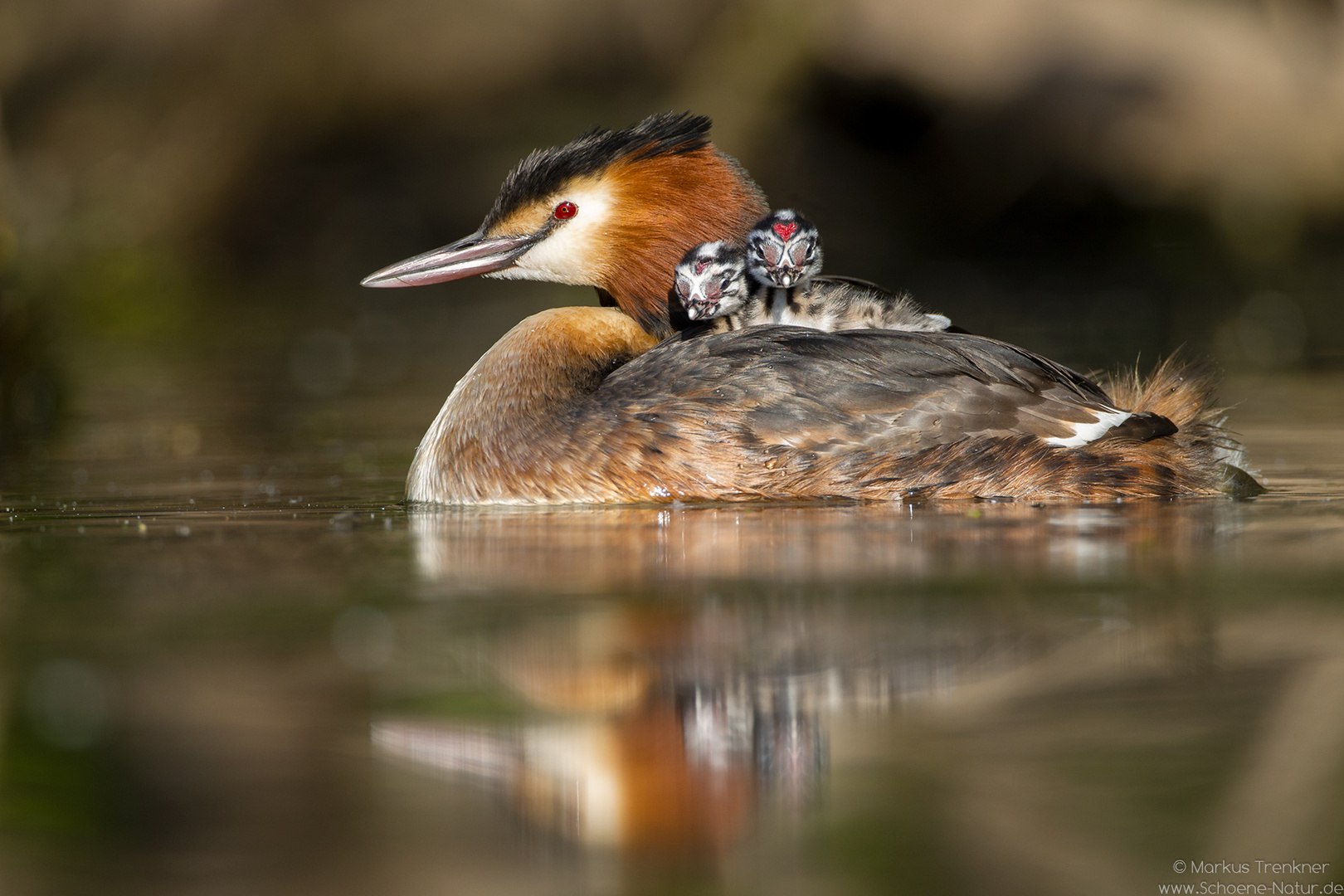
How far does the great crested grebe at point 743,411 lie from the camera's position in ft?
17.2

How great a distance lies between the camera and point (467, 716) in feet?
10.2

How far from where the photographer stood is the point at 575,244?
240 inches

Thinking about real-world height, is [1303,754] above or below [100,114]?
below

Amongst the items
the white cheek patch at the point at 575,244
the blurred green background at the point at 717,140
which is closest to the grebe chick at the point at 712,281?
the white cheek patch at the point at 575,244

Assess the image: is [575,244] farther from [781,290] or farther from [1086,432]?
[1086,432]

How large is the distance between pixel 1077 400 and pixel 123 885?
3.64 metres

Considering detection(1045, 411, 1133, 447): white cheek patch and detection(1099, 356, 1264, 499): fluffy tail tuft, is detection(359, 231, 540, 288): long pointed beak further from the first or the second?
detection(1099, 356, 1264, 499): fluffy tail tuft

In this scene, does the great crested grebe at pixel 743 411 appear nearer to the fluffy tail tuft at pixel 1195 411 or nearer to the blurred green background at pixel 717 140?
the fluffy tail tuft at pixel 1195 411

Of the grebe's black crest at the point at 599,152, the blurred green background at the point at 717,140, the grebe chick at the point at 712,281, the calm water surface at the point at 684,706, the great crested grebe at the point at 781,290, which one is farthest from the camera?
the blurred green background at the point at 717,140

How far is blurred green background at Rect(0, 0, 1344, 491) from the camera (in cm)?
1411

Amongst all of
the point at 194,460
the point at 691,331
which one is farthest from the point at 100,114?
the point at 691,331

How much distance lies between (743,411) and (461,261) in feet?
4.64

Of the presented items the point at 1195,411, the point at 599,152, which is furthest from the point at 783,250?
the point at 1195,411

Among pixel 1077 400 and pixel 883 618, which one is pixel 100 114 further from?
pixel 883 618
